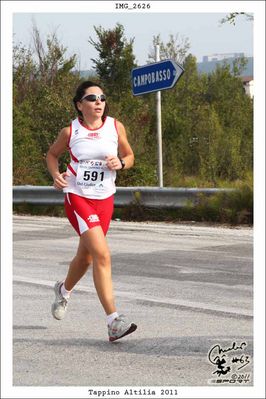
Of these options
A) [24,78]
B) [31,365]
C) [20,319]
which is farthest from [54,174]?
[24,78]

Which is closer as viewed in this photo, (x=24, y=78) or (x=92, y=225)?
(x=92, y=225)

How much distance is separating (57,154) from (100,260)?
0.75 m

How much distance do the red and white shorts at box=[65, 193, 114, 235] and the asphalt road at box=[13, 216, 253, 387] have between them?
829mm

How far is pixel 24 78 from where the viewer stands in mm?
22891

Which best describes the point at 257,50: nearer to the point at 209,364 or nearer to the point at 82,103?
the point at 82,103

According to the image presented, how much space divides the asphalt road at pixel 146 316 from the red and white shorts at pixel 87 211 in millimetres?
829

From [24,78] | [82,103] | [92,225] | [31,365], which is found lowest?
[31,365]

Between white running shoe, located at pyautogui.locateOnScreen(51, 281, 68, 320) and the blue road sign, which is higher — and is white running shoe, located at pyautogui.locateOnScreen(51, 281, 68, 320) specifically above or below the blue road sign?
below

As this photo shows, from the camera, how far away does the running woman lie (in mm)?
5676

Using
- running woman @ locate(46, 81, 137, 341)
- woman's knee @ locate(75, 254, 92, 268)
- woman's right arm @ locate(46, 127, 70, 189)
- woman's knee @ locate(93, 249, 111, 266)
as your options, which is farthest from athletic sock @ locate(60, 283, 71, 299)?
woman's right arm @ locate(46, 127, 70, 189)

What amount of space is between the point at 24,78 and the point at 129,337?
17.1 m

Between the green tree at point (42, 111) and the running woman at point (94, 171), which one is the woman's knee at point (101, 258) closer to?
the running woman at point (94, 171)

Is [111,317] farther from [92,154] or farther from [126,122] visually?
[126,122]

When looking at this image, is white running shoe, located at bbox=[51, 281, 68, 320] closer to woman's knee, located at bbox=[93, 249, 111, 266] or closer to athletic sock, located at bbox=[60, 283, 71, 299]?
athletic sock, located at bbox=[60, 283, 71, 299]
